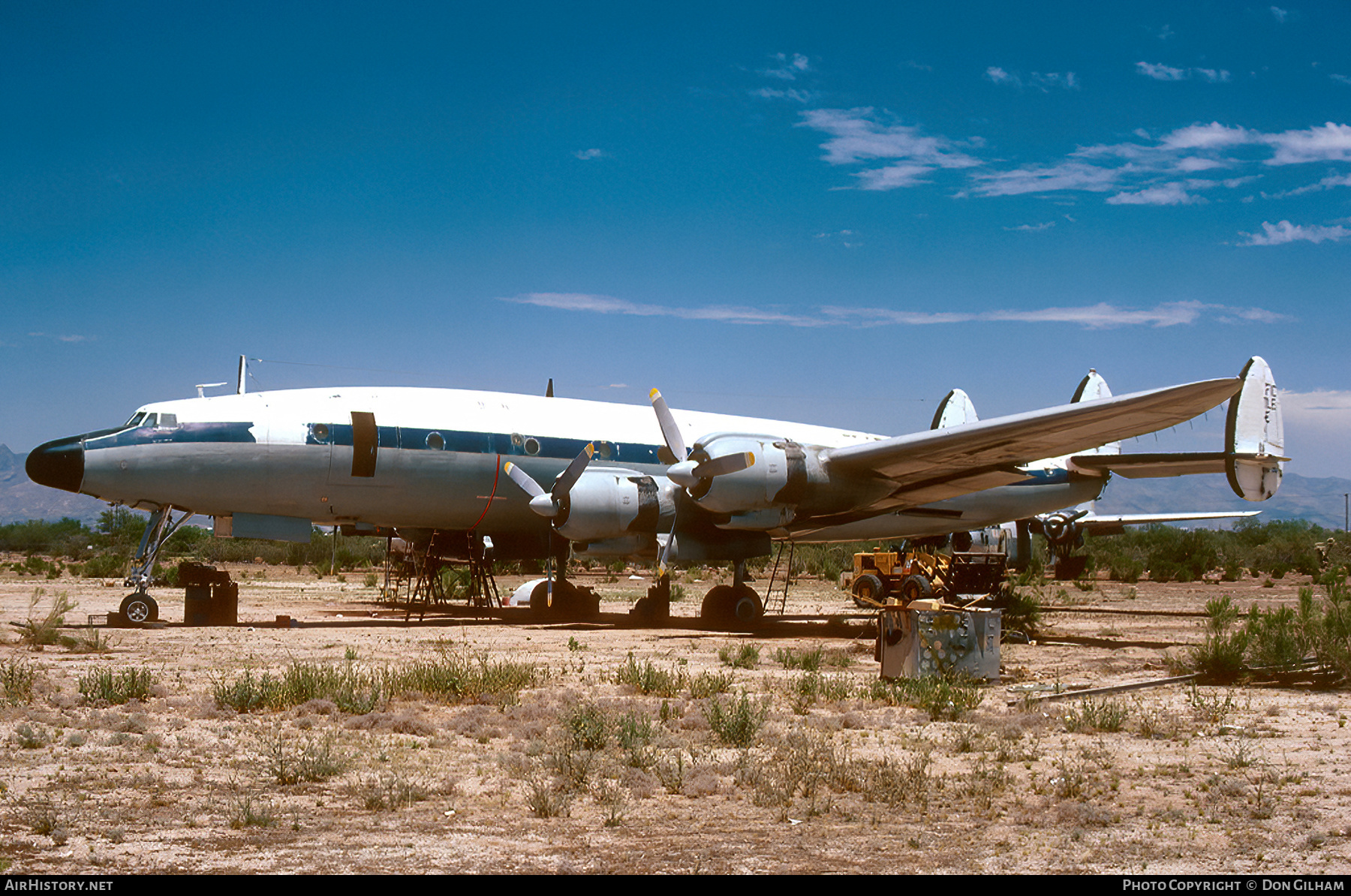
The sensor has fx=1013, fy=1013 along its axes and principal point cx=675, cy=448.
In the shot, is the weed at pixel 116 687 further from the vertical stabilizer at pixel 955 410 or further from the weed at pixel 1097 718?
the vertical stabilizer at pixel 955 410

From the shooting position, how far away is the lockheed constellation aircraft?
17.8 m

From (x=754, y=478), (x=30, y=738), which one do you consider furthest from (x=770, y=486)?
(x=30, y=738)

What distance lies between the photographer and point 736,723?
8.98 m

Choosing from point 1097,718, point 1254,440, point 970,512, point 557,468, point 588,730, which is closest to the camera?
point 588,730

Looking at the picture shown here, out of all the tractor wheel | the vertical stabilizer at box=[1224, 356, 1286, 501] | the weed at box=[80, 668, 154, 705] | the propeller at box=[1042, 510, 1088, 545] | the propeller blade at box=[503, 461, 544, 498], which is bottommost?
the weed at box=[80, 668, 154, 705]

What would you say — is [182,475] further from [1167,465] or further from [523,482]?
[1167,465]

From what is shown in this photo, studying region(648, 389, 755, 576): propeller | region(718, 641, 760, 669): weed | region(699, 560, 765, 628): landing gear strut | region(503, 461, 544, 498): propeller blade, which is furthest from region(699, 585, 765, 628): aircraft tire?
region(718, 641, 760, 669): weed

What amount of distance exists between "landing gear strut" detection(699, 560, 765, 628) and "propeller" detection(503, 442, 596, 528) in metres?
3.50

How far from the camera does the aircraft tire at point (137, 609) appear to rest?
18000mm

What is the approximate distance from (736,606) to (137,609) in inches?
438

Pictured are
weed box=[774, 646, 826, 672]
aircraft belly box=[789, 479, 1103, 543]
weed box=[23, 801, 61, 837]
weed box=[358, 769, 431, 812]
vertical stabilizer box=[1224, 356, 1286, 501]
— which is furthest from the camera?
aircraft belly box=[789, 479, 1103, 543]

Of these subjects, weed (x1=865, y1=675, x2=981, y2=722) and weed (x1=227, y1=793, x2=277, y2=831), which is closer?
weed (x1=227, y1=793, x2=277, y2=831)

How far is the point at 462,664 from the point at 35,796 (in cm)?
664

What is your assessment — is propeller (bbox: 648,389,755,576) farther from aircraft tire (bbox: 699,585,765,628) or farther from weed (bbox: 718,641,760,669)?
weed (bbox: 718,641,760,669)
